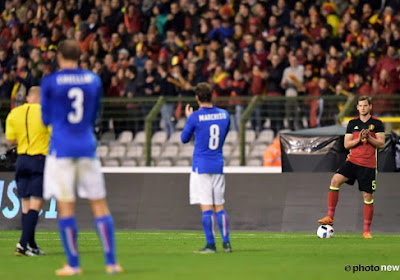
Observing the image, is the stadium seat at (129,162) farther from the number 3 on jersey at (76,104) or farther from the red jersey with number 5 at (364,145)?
the number 3 on jersey at (76,104)

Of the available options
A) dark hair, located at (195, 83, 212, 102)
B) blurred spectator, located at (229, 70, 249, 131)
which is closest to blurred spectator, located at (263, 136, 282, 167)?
blurred spectator, located at (229, 70, 249, 131)

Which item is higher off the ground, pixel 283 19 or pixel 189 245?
pixel 283 19

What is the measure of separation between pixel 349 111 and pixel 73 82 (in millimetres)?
10926

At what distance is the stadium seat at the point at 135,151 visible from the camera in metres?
20.6

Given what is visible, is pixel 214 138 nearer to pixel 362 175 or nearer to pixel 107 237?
pixel 107 237

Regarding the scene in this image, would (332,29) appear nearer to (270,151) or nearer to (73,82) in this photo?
(270,151)

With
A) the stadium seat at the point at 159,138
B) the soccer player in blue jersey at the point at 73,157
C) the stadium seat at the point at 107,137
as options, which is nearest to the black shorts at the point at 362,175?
the stadium seat at the point at 159,138

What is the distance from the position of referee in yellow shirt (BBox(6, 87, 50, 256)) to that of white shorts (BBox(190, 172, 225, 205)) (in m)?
1.89

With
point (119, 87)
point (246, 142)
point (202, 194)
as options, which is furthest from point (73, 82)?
point (119, 87)

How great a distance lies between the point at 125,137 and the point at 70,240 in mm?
11358

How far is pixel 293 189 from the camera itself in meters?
18.3

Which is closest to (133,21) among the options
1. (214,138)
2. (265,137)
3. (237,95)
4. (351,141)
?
(237,95)

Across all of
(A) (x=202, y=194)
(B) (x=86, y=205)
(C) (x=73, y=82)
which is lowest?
(B) (x=86, y=205)

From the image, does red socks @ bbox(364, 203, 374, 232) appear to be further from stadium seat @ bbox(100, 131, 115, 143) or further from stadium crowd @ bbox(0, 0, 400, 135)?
stadium seat @ bbox(100, 131, 115, 143)
